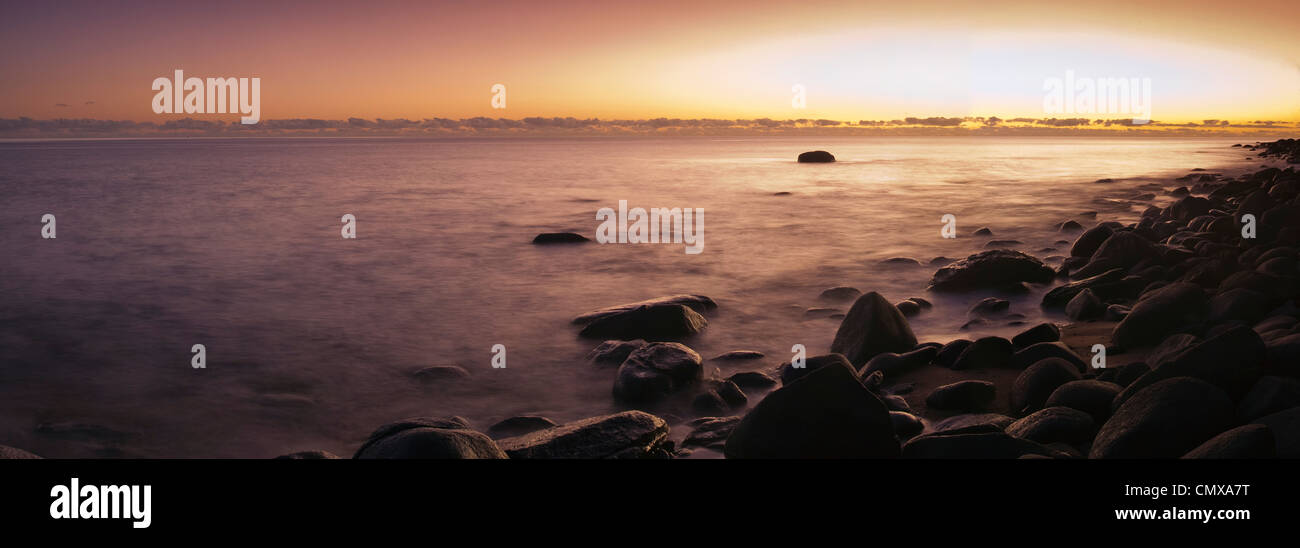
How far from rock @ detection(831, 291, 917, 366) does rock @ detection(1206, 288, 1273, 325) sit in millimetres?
2205

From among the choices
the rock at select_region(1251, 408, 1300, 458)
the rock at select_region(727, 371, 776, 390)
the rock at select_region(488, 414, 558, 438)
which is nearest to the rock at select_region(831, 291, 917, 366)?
the rock at select_region(727, 371, 776, 390)

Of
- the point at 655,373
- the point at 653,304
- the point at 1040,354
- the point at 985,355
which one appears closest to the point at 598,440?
the point at 655,373

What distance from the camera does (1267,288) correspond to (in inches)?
239

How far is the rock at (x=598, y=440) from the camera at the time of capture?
13.6ft

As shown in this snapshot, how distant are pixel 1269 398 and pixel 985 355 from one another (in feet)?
6.46

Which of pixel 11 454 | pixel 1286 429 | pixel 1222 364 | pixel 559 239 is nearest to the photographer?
pixel 1286 429

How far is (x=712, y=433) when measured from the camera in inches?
189

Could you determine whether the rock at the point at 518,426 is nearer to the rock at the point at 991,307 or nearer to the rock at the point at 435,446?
the rock at the point at 435,446

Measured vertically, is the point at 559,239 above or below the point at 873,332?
above

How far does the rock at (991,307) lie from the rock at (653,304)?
2.85 metres

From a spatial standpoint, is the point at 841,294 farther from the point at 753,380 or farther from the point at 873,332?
the point at 753,380

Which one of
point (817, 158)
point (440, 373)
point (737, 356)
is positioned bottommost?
point (440, 373)
